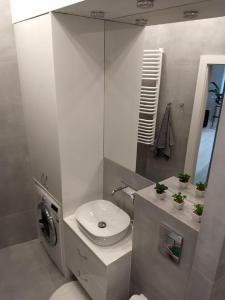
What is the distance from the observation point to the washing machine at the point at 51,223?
→ 86.5 inches

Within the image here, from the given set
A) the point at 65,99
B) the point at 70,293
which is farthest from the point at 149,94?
the point at 70,293

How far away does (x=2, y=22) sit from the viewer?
205cm

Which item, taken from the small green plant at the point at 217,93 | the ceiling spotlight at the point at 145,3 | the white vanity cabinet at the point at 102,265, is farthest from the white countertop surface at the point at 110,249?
the ceiling spotlight at the point at 145,3

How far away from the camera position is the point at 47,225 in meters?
2.37

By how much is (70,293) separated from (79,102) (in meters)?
1.78

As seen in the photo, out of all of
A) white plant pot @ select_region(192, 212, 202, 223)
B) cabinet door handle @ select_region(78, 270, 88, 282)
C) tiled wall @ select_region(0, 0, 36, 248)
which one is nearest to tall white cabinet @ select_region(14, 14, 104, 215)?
tiled wall @ select_region(0, 0, 36, 248)

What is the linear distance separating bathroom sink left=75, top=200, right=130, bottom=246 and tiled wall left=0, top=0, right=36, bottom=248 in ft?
2.94

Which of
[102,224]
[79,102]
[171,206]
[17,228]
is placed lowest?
[17,228]

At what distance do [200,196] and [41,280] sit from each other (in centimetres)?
189

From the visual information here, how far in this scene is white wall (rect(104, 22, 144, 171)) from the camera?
1798mm

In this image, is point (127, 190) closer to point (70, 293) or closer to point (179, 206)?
point (179, 206)

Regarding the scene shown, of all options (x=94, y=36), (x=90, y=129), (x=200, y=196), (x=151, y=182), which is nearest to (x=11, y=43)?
(x=94, y=36)

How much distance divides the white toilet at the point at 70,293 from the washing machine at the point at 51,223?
157 mm

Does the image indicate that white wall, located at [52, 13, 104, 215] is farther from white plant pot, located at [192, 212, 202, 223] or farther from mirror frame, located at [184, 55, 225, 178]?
white plant pot, located at [192, 212, 202, 223]
